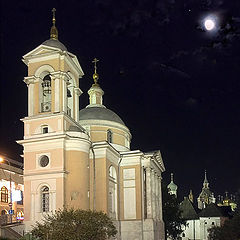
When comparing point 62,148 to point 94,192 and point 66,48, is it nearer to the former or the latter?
point 94,192

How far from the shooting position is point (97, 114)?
47.6 m

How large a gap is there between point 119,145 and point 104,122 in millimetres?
2805

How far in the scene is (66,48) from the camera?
3950cm

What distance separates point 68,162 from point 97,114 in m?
12.3

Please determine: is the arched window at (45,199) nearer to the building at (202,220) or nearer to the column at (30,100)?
the column at (30,100)

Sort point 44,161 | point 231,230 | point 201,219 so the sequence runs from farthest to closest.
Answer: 1. point 201,219
2. point 231,230
3. point 44,161


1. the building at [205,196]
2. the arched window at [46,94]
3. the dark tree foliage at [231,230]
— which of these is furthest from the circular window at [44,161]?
the building at [205,196]

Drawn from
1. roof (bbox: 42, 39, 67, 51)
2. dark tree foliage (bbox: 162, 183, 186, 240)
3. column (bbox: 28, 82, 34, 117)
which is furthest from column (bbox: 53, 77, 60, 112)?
dark tree foliage (bbox: 162, 183, 186, 240)

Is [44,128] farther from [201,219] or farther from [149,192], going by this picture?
[201,219]

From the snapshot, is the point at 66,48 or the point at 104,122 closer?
the point at 66,48

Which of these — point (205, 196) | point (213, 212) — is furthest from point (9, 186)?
point (205, 196)

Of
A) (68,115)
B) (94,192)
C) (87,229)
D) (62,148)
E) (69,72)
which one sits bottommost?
(87,229)

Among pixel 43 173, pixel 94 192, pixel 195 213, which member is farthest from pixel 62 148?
pixel 195 213

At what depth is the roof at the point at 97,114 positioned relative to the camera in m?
47.4
